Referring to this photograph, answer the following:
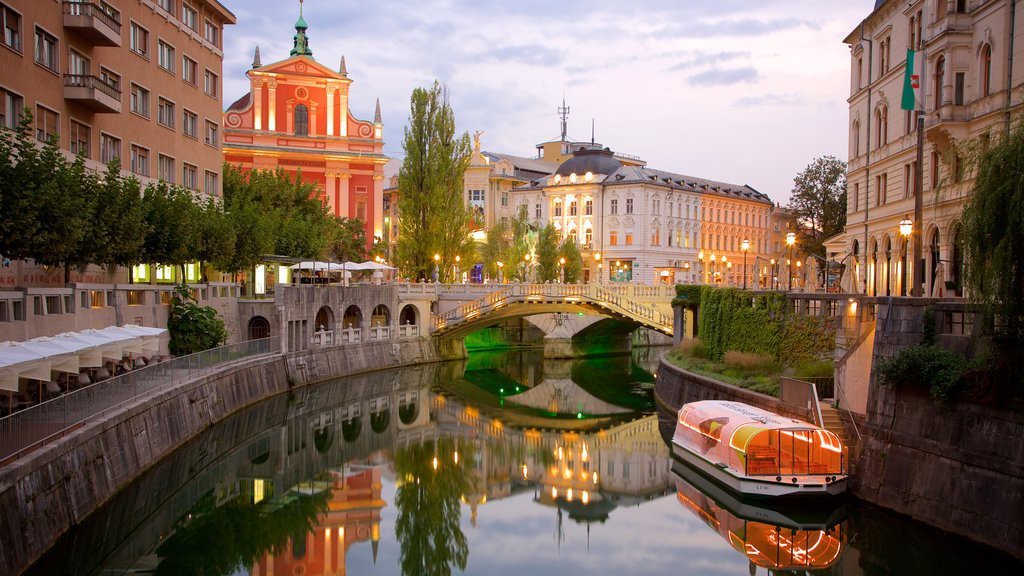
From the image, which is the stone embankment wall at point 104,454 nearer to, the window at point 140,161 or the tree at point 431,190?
the window at point 140,161

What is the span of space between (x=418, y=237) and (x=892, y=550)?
46890mm

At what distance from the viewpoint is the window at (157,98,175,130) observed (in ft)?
150

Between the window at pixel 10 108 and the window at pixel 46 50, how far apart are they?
2149 mm

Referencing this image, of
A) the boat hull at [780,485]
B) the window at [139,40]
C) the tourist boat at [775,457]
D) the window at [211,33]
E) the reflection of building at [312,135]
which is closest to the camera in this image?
the boat hull at [780,485]

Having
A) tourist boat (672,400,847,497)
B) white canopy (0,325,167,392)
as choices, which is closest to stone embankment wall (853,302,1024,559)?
tourist boat (672,400,847,497)

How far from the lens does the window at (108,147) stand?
133 ft

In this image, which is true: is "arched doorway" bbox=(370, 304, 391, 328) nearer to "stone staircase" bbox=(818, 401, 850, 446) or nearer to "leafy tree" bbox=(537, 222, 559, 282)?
"leafy tree" bbox=(537, 222, 559, 282)

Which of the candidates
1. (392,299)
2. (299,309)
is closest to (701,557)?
(299,309)

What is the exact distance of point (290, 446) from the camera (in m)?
35.9

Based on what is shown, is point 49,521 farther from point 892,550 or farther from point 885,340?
point 885,340

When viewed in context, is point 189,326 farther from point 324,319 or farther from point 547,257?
point 547,257

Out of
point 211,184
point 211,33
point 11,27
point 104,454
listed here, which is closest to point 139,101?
point 211,184

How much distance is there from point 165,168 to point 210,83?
24.7 ft

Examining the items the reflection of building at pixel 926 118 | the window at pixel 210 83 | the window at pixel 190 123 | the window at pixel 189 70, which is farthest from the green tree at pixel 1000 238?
the window at pixel 210 83
